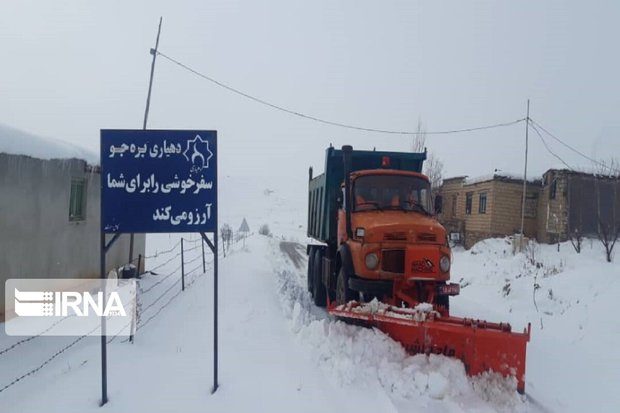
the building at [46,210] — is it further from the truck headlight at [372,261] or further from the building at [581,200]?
the building at [581,200]

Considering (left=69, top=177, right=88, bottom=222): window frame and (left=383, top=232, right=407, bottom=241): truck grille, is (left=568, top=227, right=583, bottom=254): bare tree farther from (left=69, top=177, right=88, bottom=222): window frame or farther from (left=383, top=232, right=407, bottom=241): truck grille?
(left=69, top=177, right=88, bottom=222): window frame

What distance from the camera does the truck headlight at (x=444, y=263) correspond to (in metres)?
7.16

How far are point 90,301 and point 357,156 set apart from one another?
6.54m

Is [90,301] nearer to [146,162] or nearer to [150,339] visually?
[150,339]

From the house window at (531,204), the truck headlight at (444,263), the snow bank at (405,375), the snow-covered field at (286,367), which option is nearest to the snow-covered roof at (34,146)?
the snow-covered field at (286,367)

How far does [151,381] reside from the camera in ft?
16.3

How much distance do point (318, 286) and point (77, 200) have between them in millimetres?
6400

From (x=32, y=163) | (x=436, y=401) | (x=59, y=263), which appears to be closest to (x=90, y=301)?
(x=59, y=263)

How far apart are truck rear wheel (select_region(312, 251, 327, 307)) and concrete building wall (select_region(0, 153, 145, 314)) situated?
5.77m

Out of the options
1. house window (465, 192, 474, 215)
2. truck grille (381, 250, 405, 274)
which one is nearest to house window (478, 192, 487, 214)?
house window (465, 192, 474, 215)

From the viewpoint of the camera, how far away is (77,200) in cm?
1196

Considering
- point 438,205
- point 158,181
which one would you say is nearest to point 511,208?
point 438,205

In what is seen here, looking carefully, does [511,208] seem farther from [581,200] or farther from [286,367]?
[286,367]

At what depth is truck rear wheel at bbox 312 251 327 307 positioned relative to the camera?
10.8 meters
